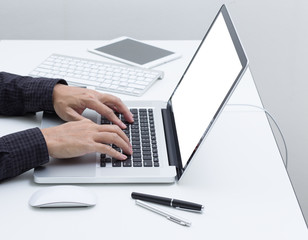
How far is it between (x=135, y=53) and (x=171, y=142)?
0.53 meters

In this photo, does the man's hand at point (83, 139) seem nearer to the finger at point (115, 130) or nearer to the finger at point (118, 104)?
the finger at point (115, 130)

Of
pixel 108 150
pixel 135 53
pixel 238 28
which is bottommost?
pixel 108 150

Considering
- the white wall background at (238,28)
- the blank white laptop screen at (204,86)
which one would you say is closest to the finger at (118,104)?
Result: the blank white laptop screen at (204,86)

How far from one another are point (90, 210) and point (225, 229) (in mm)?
242

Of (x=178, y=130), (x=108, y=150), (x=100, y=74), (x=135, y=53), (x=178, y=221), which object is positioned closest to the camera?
(x=178, y=221)

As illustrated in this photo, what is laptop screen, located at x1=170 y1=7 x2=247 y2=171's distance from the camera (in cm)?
101

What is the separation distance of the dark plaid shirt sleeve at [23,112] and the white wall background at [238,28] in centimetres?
115

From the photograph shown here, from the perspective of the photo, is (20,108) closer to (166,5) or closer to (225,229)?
(225,229)

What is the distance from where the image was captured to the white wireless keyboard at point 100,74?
1.44 m

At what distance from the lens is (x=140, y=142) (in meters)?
1.17

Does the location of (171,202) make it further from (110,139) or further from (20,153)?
(20,153)

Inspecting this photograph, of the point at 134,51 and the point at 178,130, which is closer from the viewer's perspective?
the point at 178,130

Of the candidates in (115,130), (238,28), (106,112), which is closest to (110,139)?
(115,130)

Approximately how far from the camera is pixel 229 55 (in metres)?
1.06
